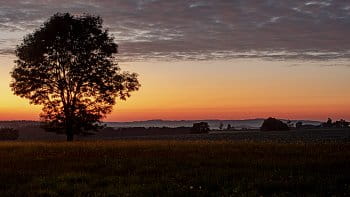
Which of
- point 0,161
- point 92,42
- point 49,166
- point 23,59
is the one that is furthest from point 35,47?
point 49,166

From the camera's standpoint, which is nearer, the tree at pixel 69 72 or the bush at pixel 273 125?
the tree at pixel 69 72

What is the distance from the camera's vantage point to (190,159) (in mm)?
22094

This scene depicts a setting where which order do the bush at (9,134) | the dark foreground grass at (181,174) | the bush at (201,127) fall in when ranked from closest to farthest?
the dark foreground grass at (181,174)
the bush at (9,134)
the bush at (201,127)

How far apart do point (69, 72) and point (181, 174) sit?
30.0 metres

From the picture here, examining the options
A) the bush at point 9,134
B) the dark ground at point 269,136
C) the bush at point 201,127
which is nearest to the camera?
the dark ground at point 269,136

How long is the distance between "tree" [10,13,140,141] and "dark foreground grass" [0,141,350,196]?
68.7 ft

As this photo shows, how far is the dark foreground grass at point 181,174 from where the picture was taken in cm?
1484

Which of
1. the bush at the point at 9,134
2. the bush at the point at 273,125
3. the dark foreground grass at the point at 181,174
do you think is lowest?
the dark foreground grass at the point at 181,174

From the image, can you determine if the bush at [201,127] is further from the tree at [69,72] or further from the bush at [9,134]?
the tree at [69,72]

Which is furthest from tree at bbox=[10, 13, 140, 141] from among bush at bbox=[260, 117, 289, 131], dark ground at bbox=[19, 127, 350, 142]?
bush at bbox=[260, 117, 289, 131]

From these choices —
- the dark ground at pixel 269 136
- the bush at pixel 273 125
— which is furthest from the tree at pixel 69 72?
the bush at pixel 273 125

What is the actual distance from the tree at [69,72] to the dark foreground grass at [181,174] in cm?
2094

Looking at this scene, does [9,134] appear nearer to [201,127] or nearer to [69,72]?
[201,127]

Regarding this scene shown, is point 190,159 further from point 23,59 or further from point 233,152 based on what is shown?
point 23,59
